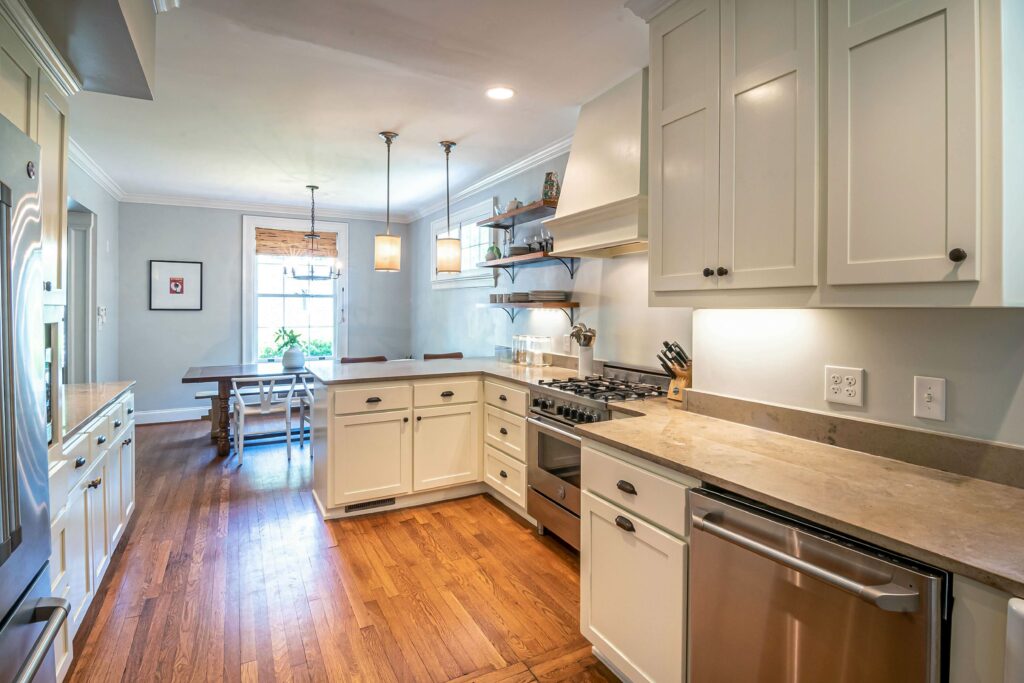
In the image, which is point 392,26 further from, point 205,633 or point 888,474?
point 205,633

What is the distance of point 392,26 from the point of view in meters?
2.18

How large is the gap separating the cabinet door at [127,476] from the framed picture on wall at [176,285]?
133 inches

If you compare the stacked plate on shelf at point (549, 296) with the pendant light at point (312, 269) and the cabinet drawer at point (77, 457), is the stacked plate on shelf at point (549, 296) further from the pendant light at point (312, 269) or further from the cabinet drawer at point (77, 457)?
the pendant light at point (312, 269)

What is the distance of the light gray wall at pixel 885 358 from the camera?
1.35 meters

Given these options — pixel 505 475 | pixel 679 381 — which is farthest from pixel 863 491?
pixel 505 475

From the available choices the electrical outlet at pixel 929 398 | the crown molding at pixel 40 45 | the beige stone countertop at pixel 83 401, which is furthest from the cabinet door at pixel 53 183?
the electrical outlet at pixel 929 398

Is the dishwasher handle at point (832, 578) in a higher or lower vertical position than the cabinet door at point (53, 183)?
lower

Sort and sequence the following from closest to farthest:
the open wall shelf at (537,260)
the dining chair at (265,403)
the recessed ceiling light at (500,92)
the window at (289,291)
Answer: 1. the recessed ceiling light at (500,92)
2. the open wall shelf at (537,260)
3. the dining chair at (265,403)
4. the window at (289,291)

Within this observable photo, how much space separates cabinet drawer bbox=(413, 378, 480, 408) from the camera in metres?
3.38

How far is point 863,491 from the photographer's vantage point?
50.8 inches

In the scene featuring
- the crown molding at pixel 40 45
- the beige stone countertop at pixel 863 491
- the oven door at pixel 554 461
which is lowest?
the oven door at pixel 554 461

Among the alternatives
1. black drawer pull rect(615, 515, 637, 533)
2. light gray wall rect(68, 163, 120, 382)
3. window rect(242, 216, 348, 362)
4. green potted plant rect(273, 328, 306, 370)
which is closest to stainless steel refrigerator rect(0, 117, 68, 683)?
black drawer pull rect(615, 515, 637, 533)

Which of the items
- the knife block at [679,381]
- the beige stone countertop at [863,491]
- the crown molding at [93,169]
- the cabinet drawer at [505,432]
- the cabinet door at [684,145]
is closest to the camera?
the beige stone countertop at [863,491]

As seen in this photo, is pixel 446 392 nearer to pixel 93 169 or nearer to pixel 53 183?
pixel 53 183
